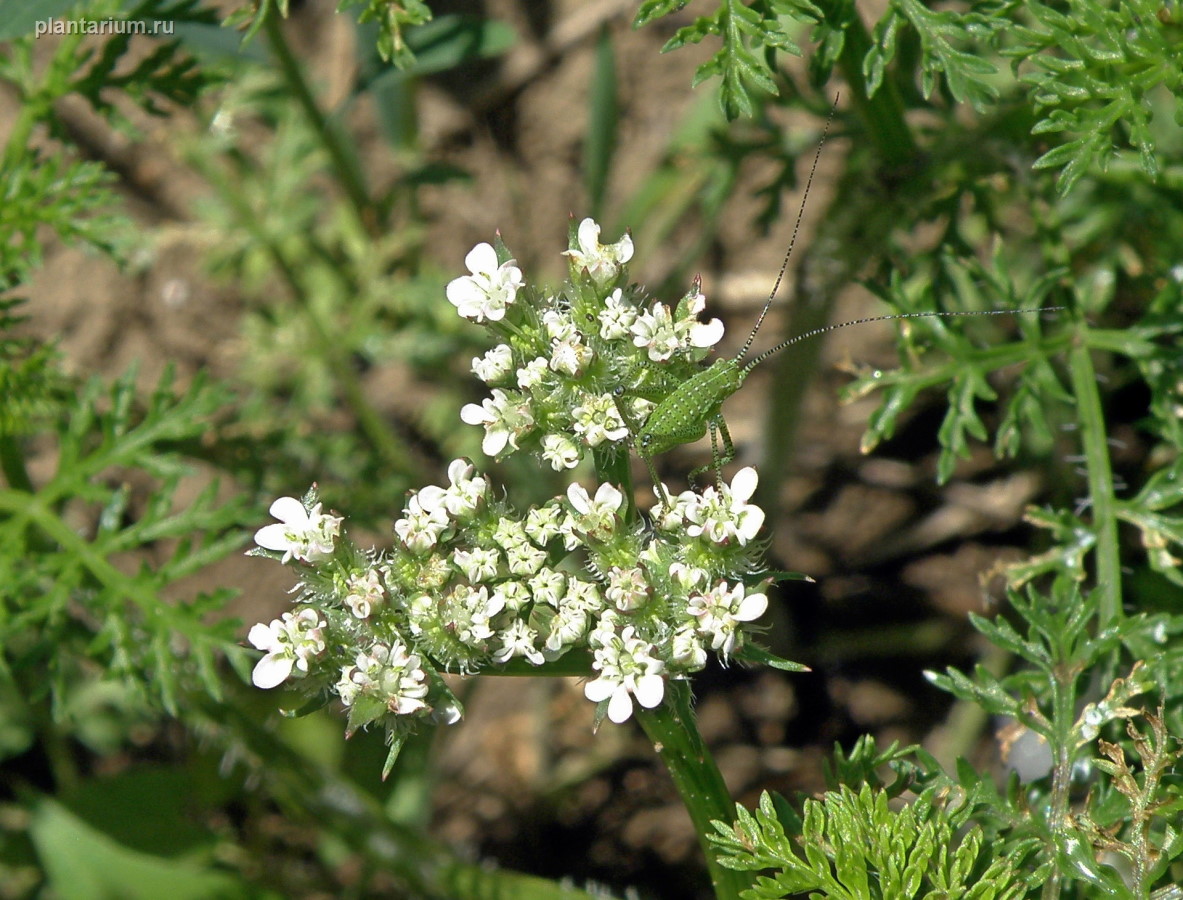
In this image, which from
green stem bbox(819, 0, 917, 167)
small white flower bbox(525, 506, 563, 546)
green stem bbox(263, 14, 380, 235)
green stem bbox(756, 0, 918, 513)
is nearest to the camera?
small white flower bbox(525, 506, 563, 546)

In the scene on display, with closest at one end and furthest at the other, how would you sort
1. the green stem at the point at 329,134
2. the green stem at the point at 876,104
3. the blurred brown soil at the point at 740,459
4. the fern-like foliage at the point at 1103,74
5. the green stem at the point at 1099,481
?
the fern-like foliage at the point at 1103,74 < the green stem at the point at 1099,481 < the green stem at the point at 876,104 < the green stem at the point at 329,134 < the blurred brown soil at the point at 740,459

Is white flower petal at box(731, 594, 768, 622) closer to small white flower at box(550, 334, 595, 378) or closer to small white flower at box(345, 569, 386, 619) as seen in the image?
small white flower at box(550, 334, 595, 378)

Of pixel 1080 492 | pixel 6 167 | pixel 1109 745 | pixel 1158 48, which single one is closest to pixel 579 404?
pixel 1109 745

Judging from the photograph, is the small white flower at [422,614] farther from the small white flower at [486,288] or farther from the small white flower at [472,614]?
the small white flower at [486,288]

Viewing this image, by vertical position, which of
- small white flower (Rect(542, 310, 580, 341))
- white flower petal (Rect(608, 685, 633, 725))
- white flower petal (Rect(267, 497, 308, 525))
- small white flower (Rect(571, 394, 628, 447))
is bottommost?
white flower petal (Rect(608, 685, 633, 725))

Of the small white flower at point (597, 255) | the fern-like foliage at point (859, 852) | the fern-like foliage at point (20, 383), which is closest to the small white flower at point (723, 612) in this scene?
the fern-like foliage at point (859, 852)

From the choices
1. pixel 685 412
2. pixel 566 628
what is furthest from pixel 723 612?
pixel 685 412

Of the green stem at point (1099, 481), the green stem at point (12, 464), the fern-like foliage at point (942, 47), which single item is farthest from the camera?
the green stem at point (12, 464)

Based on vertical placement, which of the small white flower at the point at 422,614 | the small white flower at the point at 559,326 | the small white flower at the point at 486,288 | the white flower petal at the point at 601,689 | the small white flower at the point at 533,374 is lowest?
the white flower petal at the point at 601,689
